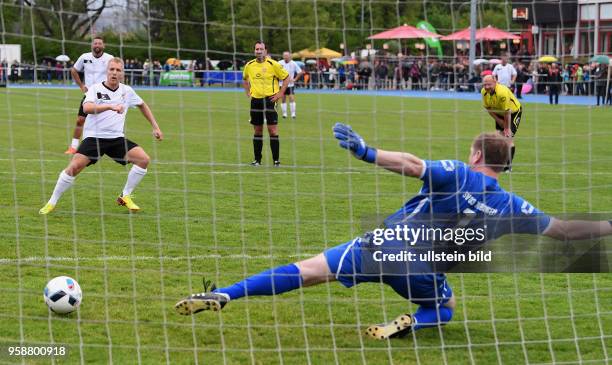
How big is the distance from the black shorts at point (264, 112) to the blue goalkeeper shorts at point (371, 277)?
8.49m

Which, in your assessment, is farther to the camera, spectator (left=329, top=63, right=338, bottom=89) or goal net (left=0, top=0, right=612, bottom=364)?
spectator (left=329, top=63, right=338, bottom=89)

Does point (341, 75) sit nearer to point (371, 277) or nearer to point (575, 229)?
point (575, 229)

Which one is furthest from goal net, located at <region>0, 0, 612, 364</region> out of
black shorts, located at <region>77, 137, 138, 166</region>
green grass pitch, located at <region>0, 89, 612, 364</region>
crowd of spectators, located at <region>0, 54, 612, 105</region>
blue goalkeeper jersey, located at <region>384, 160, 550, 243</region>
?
blue goalkeeper jersey, located at <region>384, 160, 550, 243</region>

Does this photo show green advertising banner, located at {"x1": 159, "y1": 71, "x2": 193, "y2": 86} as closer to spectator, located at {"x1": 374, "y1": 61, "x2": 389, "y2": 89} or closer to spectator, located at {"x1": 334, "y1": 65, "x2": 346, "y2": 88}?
spectator, located at {"x1": 334, "y1": 65, "x2": 346, "y2": 88}

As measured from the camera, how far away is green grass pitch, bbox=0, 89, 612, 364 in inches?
222

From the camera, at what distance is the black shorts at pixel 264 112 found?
1441 cm

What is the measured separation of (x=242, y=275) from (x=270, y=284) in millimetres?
1588

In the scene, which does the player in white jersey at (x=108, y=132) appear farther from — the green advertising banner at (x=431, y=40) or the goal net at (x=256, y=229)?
the green advertising banner at (x=431, y=40)

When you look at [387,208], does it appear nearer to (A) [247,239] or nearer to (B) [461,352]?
(A) [247,239]

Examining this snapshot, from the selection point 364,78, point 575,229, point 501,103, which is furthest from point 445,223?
point 364,78

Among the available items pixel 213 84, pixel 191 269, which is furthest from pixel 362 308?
pixel 213 84

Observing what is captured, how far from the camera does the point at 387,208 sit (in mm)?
10750

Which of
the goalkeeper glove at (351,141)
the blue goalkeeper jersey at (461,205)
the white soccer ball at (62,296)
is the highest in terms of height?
the goalkeeper glove at (351,141)

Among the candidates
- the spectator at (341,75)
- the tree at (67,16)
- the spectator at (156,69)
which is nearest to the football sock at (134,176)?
the tree at (67,16)
